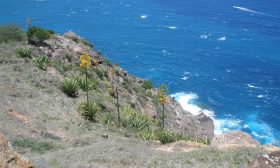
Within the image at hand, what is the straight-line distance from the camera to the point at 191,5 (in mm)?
105562

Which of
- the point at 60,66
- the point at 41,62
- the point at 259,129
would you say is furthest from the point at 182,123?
the point at 259,129

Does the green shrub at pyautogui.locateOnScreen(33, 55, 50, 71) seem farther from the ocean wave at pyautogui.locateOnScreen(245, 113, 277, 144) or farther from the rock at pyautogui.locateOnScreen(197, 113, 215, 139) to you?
the ocean wave at pyautogui.locateOnScreen(245, 113, 277, 144)

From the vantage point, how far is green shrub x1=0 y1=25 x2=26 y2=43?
40594 millimetres

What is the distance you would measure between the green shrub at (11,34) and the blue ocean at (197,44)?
27.3m

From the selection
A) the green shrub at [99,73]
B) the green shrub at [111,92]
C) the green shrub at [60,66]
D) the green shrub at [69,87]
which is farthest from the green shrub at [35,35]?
the green shrub at [69,87]

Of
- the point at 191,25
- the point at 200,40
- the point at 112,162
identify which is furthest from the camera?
the point at 191,25

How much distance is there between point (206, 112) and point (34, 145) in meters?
43.7

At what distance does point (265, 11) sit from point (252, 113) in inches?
1834

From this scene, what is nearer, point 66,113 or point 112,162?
point 112,162

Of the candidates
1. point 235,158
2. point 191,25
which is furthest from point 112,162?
point 191,25

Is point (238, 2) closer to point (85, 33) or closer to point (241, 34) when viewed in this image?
point (241, 34)

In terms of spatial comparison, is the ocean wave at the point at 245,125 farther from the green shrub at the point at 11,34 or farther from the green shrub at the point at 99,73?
the green shrub at the point at 11,34

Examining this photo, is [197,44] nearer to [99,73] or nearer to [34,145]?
[99,73]

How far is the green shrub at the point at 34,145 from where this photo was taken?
1903 cm
